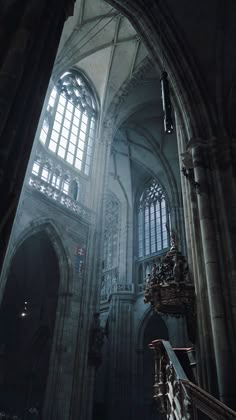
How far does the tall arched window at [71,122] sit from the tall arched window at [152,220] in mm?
6104

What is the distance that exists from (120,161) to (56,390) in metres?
14.4

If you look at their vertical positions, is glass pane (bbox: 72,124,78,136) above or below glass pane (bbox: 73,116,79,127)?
below

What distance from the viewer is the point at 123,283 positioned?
59.4 feet

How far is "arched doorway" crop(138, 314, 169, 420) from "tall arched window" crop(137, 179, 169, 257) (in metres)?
3.78

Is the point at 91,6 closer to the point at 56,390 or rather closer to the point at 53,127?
the point at 53,127

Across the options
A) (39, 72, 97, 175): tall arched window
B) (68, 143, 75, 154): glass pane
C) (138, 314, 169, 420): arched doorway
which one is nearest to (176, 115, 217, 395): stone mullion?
(39, 72, 97, 175): tall arched window

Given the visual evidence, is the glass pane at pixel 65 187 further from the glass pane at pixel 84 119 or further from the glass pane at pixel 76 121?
the glass pane at pixel 84 119

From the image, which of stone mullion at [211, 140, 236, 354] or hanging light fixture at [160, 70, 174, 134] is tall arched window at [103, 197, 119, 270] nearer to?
stone mullion at [211, 140, 236, 354]

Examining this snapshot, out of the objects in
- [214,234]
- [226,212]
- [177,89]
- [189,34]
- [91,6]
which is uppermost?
[91,6]

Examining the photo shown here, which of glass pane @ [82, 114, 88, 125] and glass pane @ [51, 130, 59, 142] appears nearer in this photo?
glass pane @ [51, 130, 59, 142]

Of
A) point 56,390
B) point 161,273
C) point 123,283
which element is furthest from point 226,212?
point 123,283

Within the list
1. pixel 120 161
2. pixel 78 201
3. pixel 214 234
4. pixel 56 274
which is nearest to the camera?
pixel 214 234

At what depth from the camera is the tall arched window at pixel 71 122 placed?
47.0 ft

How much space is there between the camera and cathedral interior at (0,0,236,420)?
4301 mm
